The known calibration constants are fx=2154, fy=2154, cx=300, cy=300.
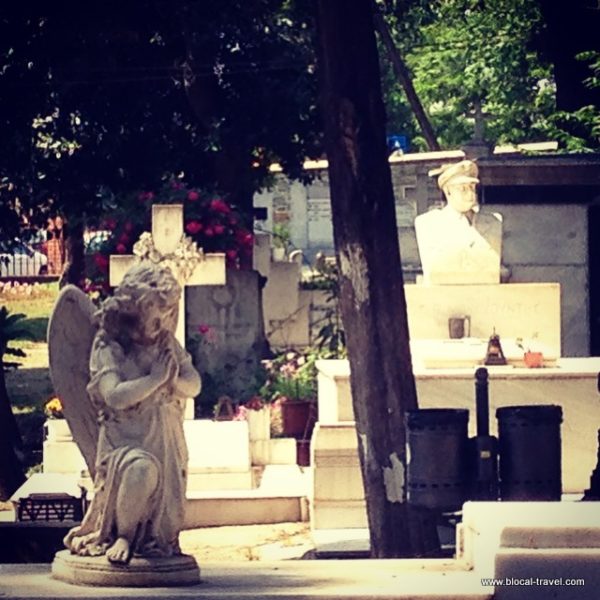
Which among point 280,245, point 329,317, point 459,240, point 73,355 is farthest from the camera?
point 280,245

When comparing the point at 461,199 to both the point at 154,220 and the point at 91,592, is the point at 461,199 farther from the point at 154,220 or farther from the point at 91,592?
the point at 91,592

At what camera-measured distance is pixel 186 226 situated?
21953 millimetres

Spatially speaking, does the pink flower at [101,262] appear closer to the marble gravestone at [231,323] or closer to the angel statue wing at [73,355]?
the marble gravestone at [231,323]

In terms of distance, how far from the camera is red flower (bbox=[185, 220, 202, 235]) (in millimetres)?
21844

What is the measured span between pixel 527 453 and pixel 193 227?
30.9 feet

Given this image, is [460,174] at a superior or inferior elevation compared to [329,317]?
superior

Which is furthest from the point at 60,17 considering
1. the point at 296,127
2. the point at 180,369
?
the point at 180,369

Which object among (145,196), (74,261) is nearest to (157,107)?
(145,196)

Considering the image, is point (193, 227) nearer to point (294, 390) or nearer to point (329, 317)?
point (294, 390)

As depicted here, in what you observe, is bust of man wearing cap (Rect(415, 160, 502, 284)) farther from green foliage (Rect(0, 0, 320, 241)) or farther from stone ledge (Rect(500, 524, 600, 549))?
stone ledge (Rect(500, 524, 600, 549))

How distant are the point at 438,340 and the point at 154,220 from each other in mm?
2759

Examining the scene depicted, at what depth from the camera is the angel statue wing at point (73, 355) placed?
10648 millimetres

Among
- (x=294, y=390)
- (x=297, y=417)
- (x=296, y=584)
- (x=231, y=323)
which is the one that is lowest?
(x=296, y=584)

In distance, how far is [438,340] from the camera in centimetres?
1859
